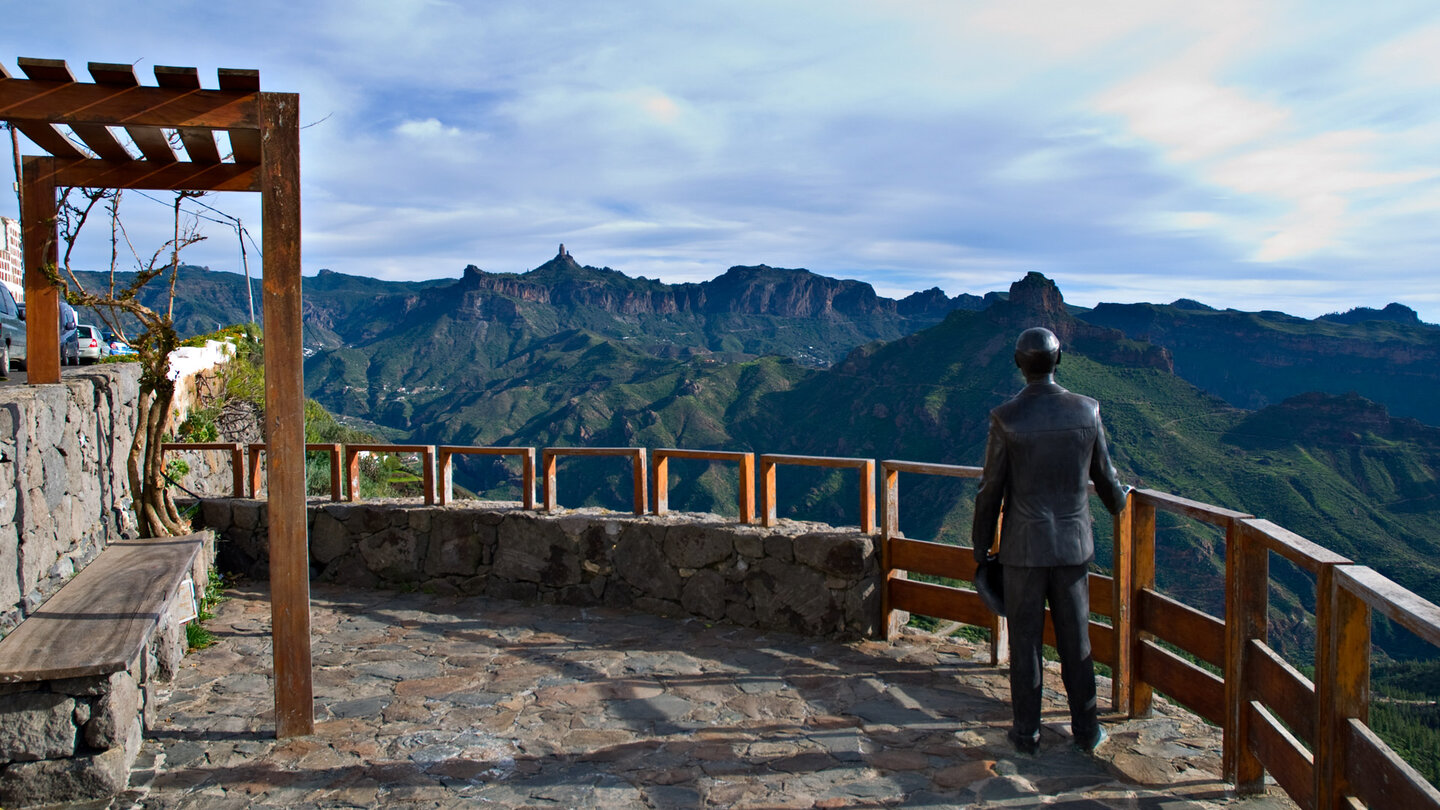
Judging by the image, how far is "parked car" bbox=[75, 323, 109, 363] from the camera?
1283cm

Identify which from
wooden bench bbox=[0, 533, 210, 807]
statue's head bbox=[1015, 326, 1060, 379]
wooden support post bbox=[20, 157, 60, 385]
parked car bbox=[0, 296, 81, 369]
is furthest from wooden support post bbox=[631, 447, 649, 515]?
parked car bbox=[0, 296, 81, 369]

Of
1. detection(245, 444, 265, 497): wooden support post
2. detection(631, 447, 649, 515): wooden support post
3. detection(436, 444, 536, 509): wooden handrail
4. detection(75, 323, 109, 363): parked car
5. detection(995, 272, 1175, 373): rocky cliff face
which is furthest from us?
detection(995, 272, 1175, 373): rocky cliff face

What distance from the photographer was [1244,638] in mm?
3186

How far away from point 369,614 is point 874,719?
13.2 feet

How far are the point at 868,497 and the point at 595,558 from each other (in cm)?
222

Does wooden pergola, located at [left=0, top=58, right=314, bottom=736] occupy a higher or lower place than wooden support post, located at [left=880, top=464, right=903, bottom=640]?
higher

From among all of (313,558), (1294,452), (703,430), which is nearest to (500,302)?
(703,430)

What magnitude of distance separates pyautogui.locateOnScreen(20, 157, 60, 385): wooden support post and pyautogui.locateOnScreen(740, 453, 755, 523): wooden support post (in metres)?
4.39

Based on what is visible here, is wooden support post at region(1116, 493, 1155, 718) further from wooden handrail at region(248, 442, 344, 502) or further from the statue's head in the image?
wooden handrail at region(248, 442, 344, 502)

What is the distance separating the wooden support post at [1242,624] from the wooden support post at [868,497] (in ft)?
7.84

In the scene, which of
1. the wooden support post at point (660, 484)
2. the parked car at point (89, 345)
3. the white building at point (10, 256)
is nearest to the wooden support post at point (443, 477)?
the wooden support post at point (660, 484)

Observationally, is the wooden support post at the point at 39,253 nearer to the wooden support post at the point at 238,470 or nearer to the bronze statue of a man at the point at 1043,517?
the wooden support post at the point at 238,470

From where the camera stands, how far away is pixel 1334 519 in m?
52.1

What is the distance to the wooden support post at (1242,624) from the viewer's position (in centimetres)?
312
